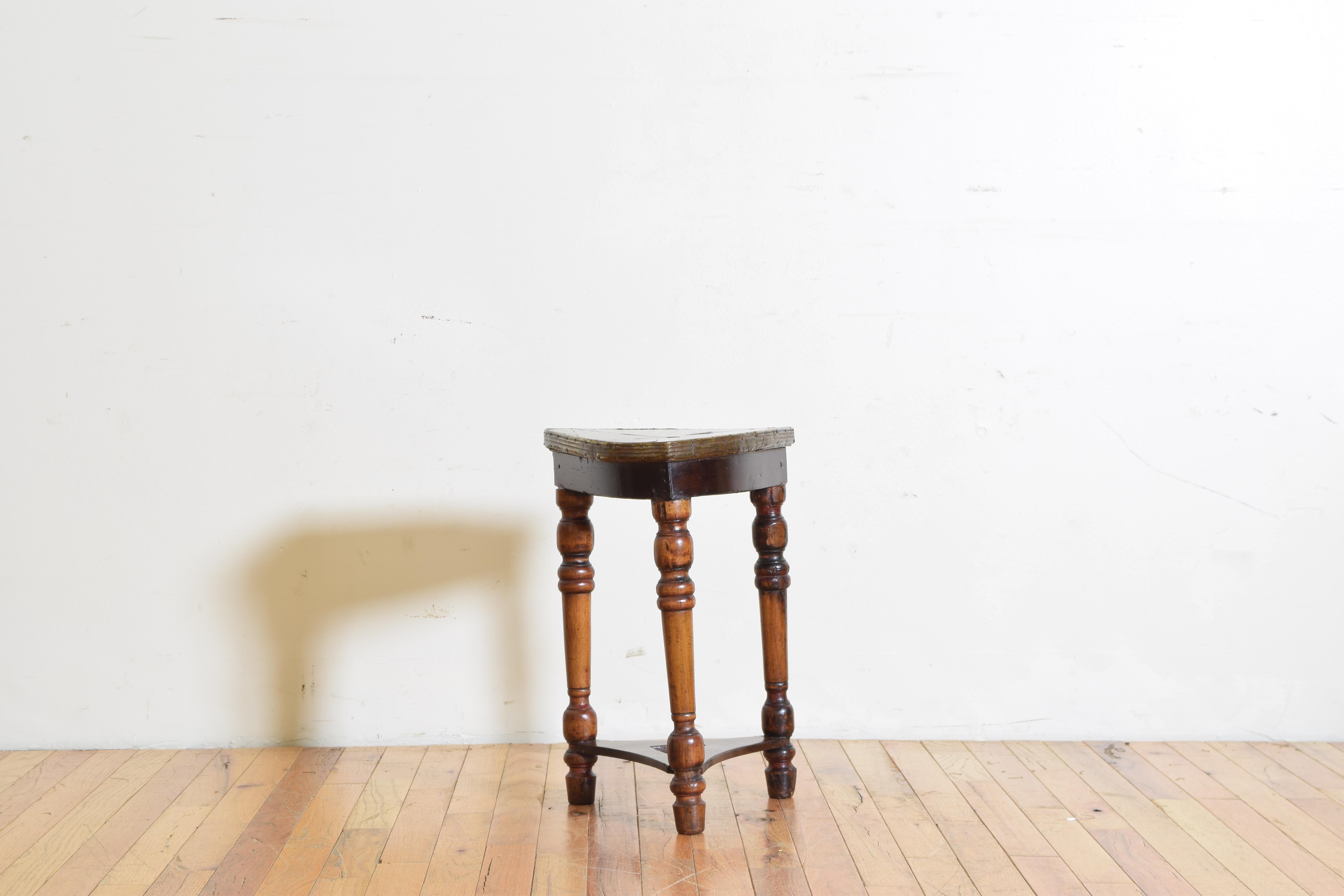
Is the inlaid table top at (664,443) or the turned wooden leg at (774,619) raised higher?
the inlaid table top at (664,443)

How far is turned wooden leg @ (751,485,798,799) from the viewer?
1.96m

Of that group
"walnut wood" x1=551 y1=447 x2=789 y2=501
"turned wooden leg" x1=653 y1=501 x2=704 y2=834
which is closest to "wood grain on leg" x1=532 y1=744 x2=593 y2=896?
"turned wooden leg" x1=653 y1=501 x2=704 y2=834

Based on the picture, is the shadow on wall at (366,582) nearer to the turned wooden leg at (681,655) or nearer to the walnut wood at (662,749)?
the walnut wood at (662,749)

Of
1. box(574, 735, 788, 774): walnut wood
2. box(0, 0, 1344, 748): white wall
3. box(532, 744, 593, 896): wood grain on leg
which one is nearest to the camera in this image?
box(532, 744, 593, 896): wood grain on leg

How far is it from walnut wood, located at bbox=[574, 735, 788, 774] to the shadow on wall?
43 cm

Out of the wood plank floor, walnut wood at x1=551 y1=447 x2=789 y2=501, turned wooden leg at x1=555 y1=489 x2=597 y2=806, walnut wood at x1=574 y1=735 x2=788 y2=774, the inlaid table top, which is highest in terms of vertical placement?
the inlaid table top

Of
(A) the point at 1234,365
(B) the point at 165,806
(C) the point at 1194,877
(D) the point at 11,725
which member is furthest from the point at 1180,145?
(D) the point at 11,725

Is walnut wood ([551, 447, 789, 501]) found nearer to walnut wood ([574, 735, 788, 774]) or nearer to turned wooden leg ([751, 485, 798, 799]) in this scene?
turned wooden leg ([751, 485, 798, 799])

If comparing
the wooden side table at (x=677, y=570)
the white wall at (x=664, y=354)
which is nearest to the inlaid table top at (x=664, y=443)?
the wooden side table at (x=677, y=570)

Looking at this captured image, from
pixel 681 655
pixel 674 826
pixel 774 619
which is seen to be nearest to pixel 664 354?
pixel 774 619

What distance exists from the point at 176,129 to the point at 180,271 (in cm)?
29

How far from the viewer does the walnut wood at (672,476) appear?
1.74 m

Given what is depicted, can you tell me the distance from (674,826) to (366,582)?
0.89 meters

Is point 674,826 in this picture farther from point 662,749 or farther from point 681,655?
point 681,655
